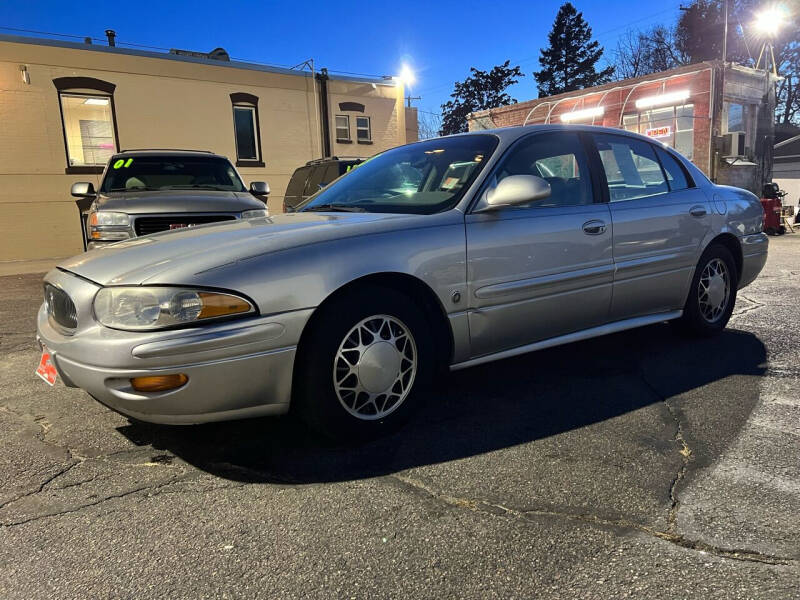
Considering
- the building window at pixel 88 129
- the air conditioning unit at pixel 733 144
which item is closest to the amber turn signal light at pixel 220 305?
the building window at pixel 88 129

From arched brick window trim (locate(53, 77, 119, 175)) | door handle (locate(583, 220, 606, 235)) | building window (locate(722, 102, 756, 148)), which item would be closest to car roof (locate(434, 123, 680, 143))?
door handle (locate(583, 220, 606, 235))

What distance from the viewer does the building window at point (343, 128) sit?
58.7ft

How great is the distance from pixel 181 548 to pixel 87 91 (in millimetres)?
14834

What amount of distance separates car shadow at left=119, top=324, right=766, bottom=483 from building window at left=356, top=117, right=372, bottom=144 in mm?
15074

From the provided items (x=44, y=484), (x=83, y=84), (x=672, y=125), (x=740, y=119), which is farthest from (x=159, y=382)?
(x=740, y=119)

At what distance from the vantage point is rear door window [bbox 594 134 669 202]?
156 inches

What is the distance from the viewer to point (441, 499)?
7.73 ft

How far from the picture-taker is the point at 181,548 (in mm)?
2072

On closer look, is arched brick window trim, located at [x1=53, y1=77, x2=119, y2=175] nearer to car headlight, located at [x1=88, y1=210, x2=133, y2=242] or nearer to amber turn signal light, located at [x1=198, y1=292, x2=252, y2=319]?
car headlight, located at [x1=88, y1=210, x2=133, y2=242]

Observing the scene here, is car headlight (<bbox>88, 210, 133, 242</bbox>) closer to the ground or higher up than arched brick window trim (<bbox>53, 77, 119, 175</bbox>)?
closer to the ground

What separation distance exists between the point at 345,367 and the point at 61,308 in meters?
1.39

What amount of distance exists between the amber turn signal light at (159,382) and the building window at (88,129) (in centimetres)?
1401

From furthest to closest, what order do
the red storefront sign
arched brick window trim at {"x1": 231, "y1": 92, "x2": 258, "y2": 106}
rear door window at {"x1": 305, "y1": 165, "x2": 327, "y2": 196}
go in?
the red storefront sign < arched brick window trim at {"x1": 231, "y1": 92, "x2": 258, "y2": 106} < rear door window at {"x1": 305, "y1": 165, "x2": 327, "y2": 196}

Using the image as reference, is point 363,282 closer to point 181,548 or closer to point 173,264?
point 173,264
